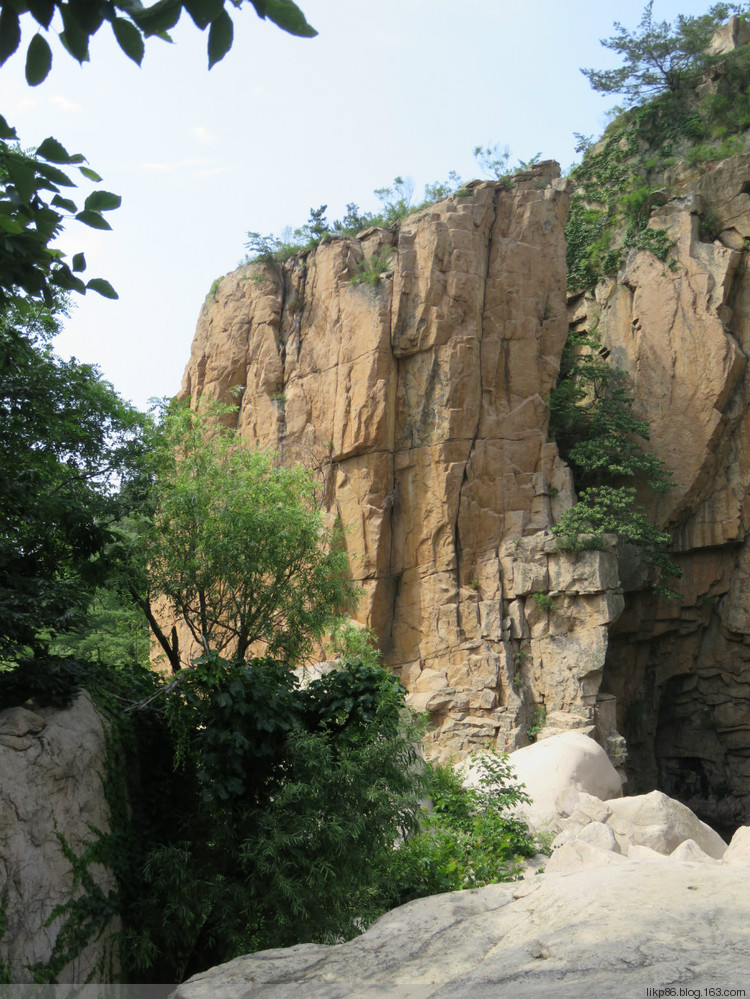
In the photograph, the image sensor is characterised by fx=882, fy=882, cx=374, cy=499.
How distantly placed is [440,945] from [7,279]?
3862 mm

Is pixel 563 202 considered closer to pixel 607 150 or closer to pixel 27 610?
pixel 607 150

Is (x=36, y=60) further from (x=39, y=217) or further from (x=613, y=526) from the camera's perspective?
(x=613, y=526)

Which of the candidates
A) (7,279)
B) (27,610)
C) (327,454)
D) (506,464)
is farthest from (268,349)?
(7,279)

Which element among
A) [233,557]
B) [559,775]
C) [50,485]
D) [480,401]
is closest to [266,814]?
[50,485]

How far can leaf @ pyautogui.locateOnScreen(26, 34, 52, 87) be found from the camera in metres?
2.56

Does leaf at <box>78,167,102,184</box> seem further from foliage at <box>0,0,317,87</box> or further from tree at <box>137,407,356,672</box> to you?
tree at <box>137,407,356,672</box>

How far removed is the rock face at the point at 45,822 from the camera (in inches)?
285

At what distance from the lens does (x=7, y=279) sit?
3.64 m

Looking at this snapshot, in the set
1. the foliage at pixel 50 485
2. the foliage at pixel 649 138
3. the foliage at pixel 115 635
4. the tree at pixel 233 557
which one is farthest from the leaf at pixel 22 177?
the foliage at pixel 649 138

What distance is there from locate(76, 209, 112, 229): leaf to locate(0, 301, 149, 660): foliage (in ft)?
9.47

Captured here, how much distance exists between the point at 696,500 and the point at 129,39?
2259 cm

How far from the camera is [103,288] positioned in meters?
3.52

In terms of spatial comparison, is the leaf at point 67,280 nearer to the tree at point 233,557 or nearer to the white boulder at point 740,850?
the white boulder at point 740,850

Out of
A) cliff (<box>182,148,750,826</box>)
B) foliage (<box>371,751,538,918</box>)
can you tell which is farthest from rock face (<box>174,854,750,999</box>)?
cliff (<box>182,148,750,826</box>)
